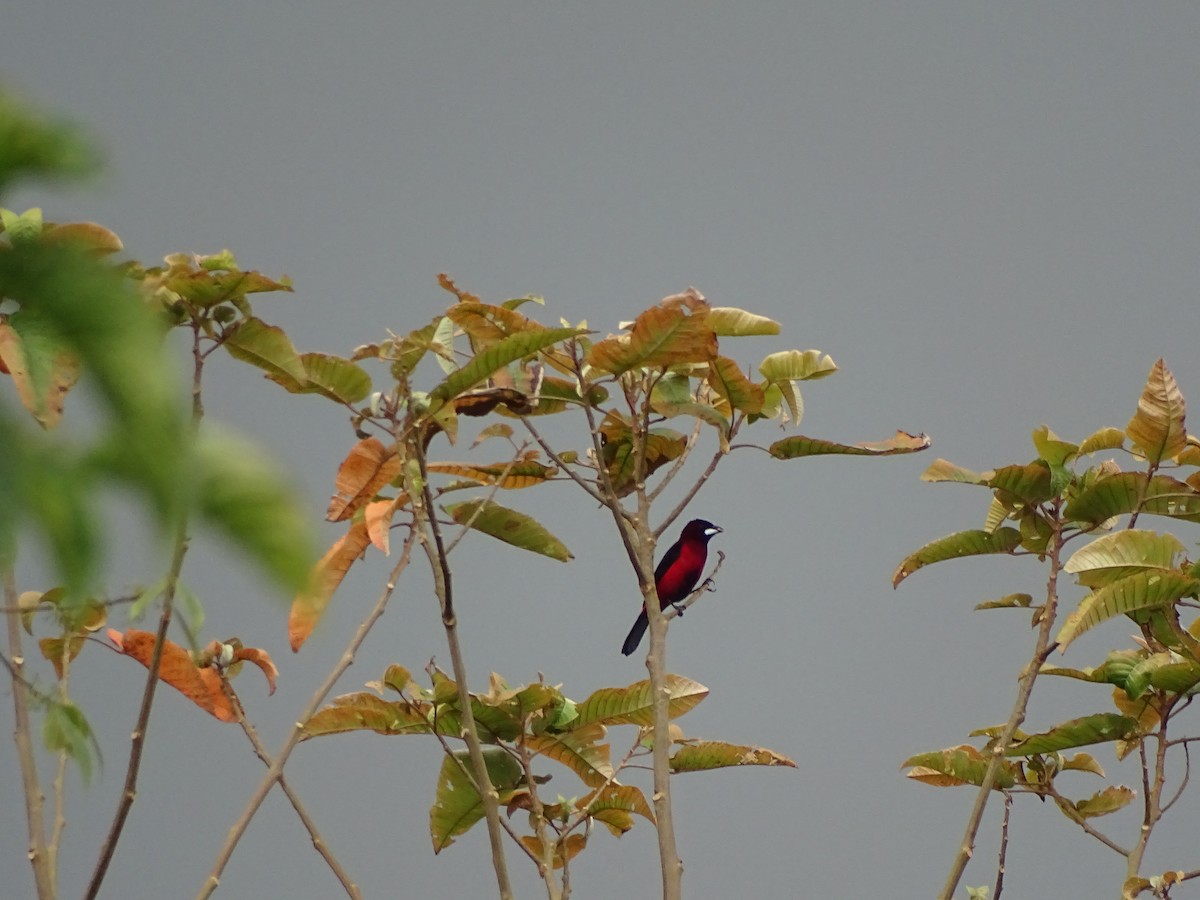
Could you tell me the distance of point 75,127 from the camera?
0.23m

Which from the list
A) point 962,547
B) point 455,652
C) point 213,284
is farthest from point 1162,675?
point 213,284

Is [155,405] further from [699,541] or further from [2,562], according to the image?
[699,541]

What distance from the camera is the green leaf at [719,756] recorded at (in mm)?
1708

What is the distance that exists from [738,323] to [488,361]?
0.41 metres

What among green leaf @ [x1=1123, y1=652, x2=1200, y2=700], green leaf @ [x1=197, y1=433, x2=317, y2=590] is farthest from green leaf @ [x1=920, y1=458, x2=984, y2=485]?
green leaf @ [x1=197, y1=433, x2=317, y2=590]

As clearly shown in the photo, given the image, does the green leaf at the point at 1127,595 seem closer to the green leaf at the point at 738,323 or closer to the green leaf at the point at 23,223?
the green leaf at the point at 738,323

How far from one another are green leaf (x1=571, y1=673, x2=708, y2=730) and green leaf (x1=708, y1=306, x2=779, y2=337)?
47 cm

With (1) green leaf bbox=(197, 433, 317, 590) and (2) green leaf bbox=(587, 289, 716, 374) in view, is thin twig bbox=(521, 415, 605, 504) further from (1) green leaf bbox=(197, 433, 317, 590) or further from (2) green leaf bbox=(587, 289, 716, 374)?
(1) green leaf bbox=(197, 433, 317, 590)

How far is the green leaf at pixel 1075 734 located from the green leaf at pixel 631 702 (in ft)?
1.47

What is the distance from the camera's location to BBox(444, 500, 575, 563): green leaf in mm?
1651

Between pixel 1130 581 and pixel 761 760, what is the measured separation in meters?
0.54

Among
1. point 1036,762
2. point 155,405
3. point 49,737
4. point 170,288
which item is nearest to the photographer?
point 155,405

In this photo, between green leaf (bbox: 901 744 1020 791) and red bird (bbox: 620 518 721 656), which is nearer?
green leaf (bbox: 901 744 1020 791)

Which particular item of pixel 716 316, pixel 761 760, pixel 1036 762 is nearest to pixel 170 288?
pixel 716 316
